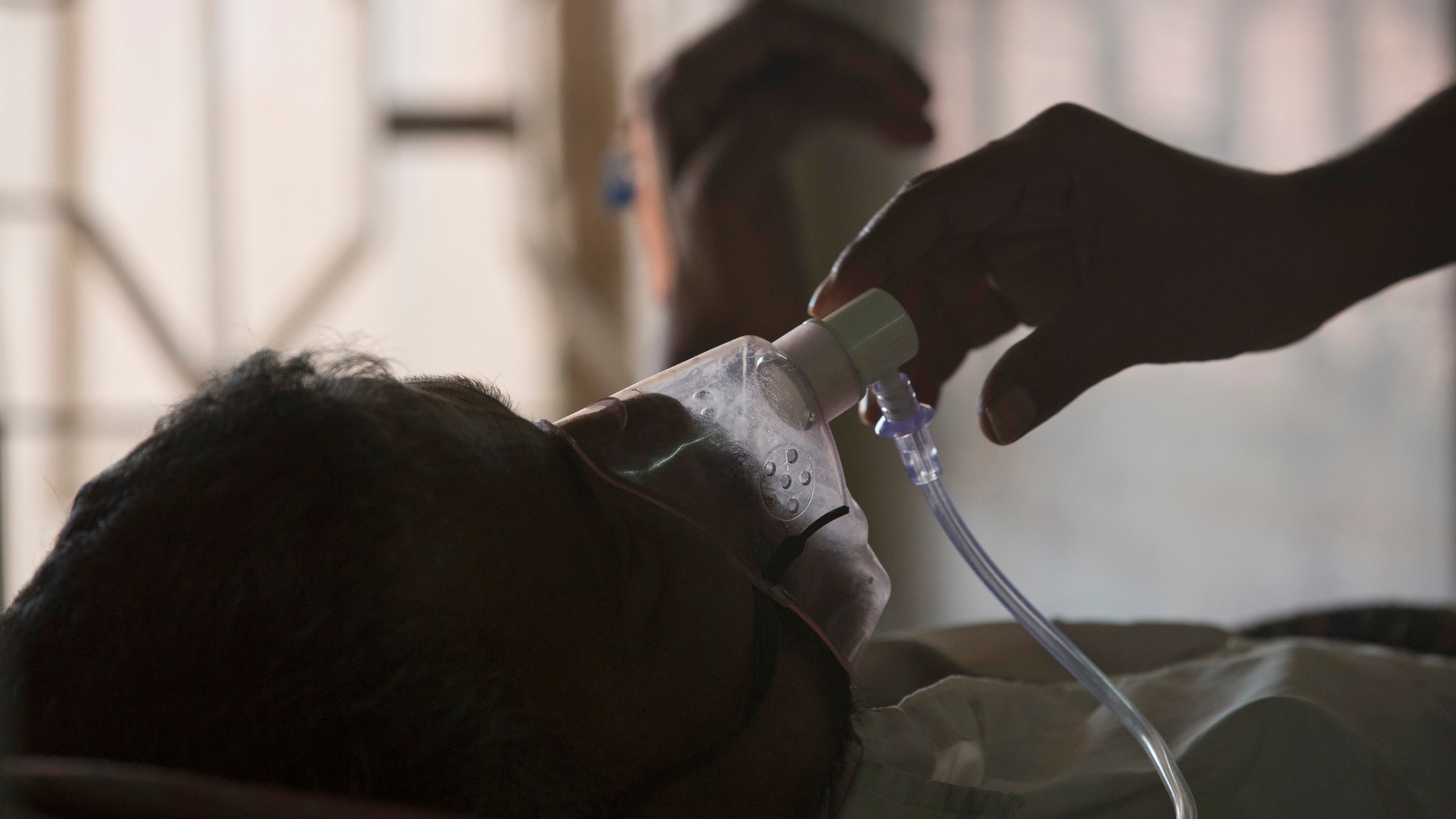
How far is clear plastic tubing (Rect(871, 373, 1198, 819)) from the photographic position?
82cm

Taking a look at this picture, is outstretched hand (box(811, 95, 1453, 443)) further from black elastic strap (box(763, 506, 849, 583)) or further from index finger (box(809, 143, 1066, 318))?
black elastic strap (box(763, 506, 849, 583))

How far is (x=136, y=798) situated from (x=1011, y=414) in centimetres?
64

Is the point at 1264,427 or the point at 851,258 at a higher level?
the point at 851,258

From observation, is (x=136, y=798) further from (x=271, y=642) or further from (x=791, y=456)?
(x=791, y=456)

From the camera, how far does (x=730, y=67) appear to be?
5.14ft

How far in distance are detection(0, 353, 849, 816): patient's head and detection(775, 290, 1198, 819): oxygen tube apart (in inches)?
6.2

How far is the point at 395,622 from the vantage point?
2.10 ft

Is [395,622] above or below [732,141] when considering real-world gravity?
below

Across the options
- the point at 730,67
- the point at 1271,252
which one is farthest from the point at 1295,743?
the point at 730,67

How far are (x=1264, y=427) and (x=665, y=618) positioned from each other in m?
1.29

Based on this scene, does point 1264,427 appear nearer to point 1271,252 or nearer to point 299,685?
point 1271,252

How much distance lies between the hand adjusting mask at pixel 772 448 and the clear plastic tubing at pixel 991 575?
Answer: 5cm

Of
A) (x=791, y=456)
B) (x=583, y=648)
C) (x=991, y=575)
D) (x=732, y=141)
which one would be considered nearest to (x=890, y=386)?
(x=791, y=456)

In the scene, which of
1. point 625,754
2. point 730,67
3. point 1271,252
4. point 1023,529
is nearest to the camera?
point 625,754
